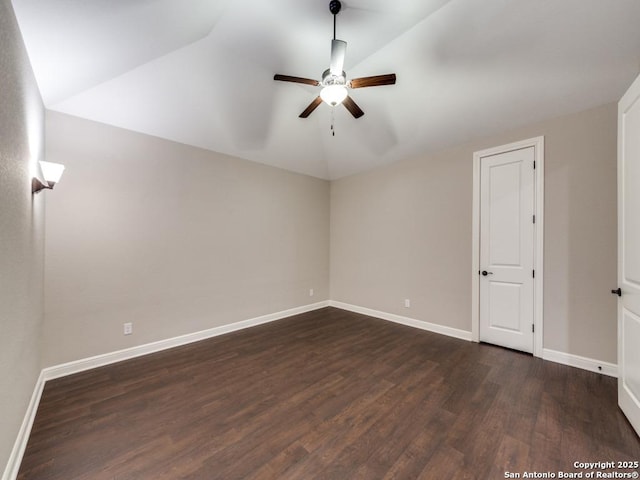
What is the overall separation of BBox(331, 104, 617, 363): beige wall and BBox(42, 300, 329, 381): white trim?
1740mm

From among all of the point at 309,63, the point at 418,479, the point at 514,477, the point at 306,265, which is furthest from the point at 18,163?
the point at 306,265

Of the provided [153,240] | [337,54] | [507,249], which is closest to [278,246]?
[153,240]

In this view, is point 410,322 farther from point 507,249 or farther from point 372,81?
point 372,81

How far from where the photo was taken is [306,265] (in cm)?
487

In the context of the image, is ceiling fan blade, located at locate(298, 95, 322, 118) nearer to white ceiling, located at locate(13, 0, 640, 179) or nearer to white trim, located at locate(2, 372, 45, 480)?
white ceiling, located at locate(13, 0, 640, 179)

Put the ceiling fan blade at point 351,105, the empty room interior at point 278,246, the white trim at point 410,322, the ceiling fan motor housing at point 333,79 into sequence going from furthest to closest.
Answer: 1. the white trim at point 410,322
2. the ceiling fan blade at point 351,105
3. the ceiling fan motor housing at point 333,79
4. the empty room interior at point 278,246

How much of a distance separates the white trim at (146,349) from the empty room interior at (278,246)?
0.02 meters

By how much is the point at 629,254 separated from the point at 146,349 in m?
4.51

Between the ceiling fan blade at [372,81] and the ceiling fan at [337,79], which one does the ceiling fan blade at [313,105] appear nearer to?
the ceiling fan at [337,79]

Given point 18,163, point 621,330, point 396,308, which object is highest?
point 18,163

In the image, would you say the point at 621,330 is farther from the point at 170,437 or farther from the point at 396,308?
the point at 170,437

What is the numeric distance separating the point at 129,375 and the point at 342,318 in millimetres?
2901

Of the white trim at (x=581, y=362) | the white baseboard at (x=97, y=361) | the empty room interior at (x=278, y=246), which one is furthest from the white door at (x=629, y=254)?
the white baseboard at (x=97, y=361)

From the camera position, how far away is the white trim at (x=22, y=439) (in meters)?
1.41
